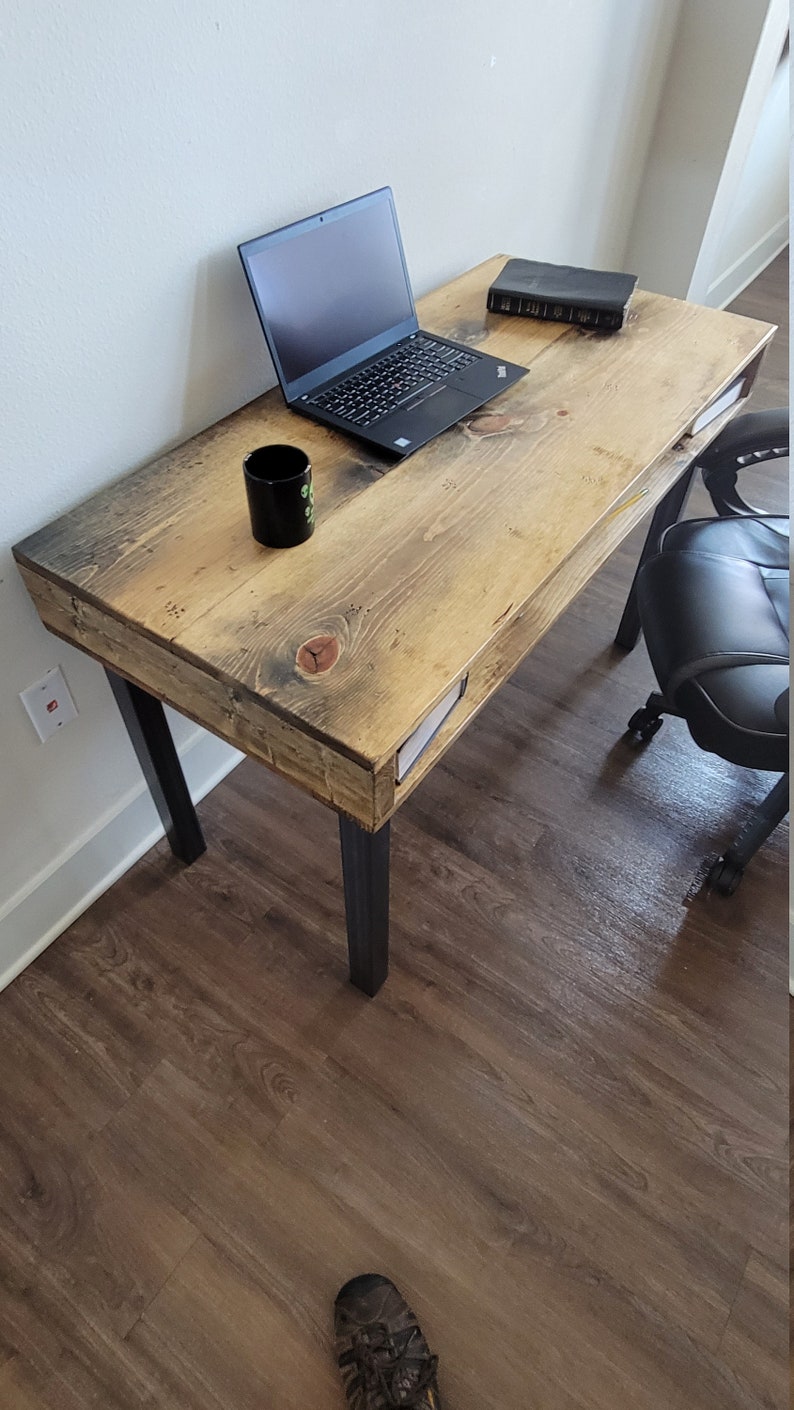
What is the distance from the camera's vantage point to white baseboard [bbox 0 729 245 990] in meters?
1.25

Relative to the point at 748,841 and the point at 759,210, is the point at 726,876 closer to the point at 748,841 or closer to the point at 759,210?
the point at 748,841

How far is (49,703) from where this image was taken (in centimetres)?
111

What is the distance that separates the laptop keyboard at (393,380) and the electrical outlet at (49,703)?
0.52 metres

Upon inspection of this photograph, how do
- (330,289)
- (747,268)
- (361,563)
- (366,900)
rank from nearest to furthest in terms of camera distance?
(361,563)
(366,900)
(330,289)
(747,268)

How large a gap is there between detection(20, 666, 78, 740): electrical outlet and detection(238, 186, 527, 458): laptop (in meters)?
0.50

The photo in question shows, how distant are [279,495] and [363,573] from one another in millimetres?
123

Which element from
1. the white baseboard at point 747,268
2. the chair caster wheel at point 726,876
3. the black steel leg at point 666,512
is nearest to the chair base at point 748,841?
the chair caster wheel at point 726,876

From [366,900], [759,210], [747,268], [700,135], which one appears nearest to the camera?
[366,900]

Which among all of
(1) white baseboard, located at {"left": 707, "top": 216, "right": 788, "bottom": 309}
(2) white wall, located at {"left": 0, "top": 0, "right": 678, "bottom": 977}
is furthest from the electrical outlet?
(1) white baseboard, located at {"left": 707, "top": 216, "right": 788, "bottom": 309}

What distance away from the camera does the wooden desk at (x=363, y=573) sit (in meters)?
0.81

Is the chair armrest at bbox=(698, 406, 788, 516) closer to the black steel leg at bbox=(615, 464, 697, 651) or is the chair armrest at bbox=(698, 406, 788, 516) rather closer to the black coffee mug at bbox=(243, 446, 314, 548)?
the black steel leg at bbox=(615, 464, 697, 651)

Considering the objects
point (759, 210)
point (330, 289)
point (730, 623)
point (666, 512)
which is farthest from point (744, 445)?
point (759, 210)

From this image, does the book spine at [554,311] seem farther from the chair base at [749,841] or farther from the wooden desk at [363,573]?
the chair base at [749,841]

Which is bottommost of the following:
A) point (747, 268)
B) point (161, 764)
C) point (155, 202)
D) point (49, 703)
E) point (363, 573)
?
point (747, 268)
